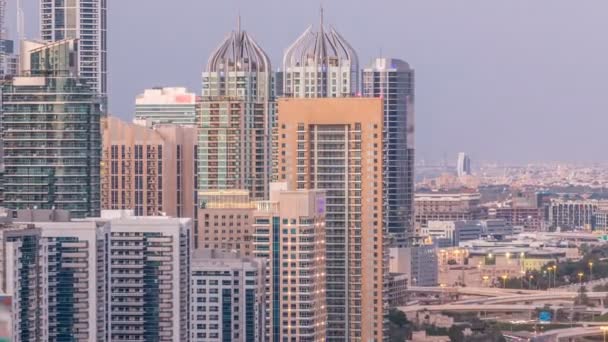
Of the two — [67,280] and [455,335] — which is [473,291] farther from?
[67,280]

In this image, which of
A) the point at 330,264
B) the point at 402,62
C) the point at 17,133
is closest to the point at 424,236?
the point at 402,62

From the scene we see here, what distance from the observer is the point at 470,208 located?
277ft

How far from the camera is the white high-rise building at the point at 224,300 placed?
116 feet

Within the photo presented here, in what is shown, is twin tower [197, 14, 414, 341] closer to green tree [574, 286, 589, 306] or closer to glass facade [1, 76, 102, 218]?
glass facade [1, 76, 102, 218]

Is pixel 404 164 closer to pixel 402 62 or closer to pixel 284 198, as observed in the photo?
pixel 402 62

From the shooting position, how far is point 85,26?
192ft

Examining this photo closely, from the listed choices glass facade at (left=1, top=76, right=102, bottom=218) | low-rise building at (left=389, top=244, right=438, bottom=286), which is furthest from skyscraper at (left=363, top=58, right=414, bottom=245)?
glass facade at (left=1, top=76, right=102, bottom=218)

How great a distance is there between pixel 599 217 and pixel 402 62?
83.0 feet

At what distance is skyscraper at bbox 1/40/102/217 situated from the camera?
36.6 metres

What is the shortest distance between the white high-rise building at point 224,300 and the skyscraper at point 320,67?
10.5m

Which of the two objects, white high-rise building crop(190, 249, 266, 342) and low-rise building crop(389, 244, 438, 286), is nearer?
white high-rise building crop(190, 249, 266, 342)

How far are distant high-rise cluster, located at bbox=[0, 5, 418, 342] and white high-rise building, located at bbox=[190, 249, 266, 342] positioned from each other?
3 centimetres

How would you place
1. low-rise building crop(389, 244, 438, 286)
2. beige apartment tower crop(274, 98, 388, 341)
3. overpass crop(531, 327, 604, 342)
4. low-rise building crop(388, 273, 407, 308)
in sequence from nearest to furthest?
beige apartment tower crop(274, 98, 388, 341) < overpass crop(531, 327, 604, 342) < low-rise building crop(388, 273, 407, 308) < low-rise building crop(389, 244, 438, 286)

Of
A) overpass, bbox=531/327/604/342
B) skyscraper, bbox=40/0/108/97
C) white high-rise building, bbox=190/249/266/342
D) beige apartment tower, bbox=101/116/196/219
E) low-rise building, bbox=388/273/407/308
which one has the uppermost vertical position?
skyscraper, bbox=40/0/108/97
